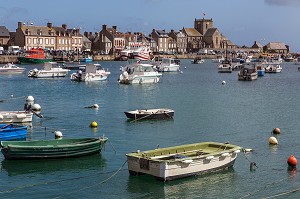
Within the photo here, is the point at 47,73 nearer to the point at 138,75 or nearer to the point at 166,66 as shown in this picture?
the point at 138,75

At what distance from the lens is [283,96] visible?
208ft

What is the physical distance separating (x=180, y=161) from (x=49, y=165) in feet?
22.7

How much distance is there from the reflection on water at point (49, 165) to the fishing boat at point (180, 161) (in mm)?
3414

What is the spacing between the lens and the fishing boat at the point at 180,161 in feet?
75.8

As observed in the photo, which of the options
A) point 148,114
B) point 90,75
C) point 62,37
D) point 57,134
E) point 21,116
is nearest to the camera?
point 57,134

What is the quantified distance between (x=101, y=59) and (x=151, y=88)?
9908 centimetres

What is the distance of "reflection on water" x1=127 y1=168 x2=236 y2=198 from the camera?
2238cm

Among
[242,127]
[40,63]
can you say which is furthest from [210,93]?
[40,63]

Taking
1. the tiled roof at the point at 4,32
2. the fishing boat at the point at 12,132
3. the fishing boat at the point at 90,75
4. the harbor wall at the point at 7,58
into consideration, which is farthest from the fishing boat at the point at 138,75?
the tiled roof at the point at 4,32

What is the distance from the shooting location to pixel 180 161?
23188mm

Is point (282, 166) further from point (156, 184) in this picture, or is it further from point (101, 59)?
point (101, 59)

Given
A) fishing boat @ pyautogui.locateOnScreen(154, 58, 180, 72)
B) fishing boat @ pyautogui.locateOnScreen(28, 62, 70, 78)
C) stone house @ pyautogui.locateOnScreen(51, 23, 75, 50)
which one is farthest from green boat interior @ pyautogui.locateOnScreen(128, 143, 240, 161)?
stone house @ pyautogui.locateOnScreen(51, 23, 75, 50)

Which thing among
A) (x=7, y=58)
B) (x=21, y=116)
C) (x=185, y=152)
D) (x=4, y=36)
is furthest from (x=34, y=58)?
(x=185, y=152)

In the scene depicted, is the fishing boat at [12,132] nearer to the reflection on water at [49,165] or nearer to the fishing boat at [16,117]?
the reflection on water at [49,165]
